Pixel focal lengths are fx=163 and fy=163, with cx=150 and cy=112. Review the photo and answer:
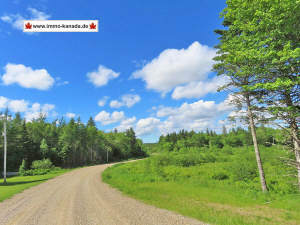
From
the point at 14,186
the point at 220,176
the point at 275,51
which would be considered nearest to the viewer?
the point at 275,51

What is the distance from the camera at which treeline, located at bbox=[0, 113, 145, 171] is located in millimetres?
43375

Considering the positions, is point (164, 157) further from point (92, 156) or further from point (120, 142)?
point (120, 142)

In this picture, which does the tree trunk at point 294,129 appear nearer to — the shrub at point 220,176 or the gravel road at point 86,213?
the gravel road at point 86,213

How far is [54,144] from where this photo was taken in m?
49.7

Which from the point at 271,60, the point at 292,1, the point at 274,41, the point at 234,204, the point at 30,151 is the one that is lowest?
the point at 234,204

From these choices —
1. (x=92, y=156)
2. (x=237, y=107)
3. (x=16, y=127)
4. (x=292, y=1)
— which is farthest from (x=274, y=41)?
(x=92, y=156)

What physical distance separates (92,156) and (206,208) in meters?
63.0

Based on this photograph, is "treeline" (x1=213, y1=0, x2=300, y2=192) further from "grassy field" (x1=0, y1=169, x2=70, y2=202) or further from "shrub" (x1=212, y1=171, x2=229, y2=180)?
"grassy field" (x1=0, y1=169, x2=70, y2=202)

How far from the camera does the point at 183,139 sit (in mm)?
101500

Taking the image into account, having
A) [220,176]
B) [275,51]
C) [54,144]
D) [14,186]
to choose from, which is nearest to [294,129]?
[275,51]

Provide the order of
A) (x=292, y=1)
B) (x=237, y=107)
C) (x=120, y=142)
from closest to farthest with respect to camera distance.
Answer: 1. (x=292, y=1)
2. (x=237, y=107)
3. (x=120, y=142)

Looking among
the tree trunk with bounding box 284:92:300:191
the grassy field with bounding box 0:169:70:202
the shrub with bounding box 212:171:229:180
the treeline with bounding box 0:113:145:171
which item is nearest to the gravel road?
the grassy field with bounding box 0:169:70:202

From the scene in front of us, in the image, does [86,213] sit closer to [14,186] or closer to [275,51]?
[275,51]

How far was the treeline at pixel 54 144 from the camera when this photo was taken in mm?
43375
